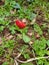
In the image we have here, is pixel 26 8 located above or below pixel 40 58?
above

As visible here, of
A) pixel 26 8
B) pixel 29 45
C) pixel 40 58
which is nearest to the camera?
pixel 40 58

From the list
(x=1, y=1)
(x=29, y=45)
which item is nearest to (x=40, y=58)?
(x=29, y=45)

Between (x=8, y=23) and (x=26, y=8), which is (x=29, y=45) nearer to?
(x=8, y=23)

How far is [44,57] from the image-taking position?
3.22 m

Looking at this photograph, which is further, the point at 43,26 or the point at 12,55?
the point at 43,26

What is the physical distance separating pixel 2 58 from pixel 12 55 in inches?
5.7

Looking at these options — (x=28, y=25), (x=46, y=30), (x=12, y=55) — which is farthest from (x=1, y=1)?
(x=12, y=55)

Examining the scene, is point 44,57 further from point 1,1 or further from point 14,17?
point 1,1

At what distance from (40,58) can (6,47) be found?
1.74 ft

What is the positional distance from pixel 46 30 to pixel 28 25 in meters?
0.32

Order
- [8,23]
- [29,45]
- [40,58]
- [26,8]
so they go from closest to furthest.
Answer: [40,58] < [29,45] < [8,23] < [26,8]

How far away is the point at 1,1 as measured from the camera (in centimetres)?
437

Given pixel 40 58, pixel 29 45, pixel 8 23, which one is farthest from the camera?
pixel 8 23

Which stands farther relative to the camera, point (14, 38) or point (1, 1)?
point (1, 1)
